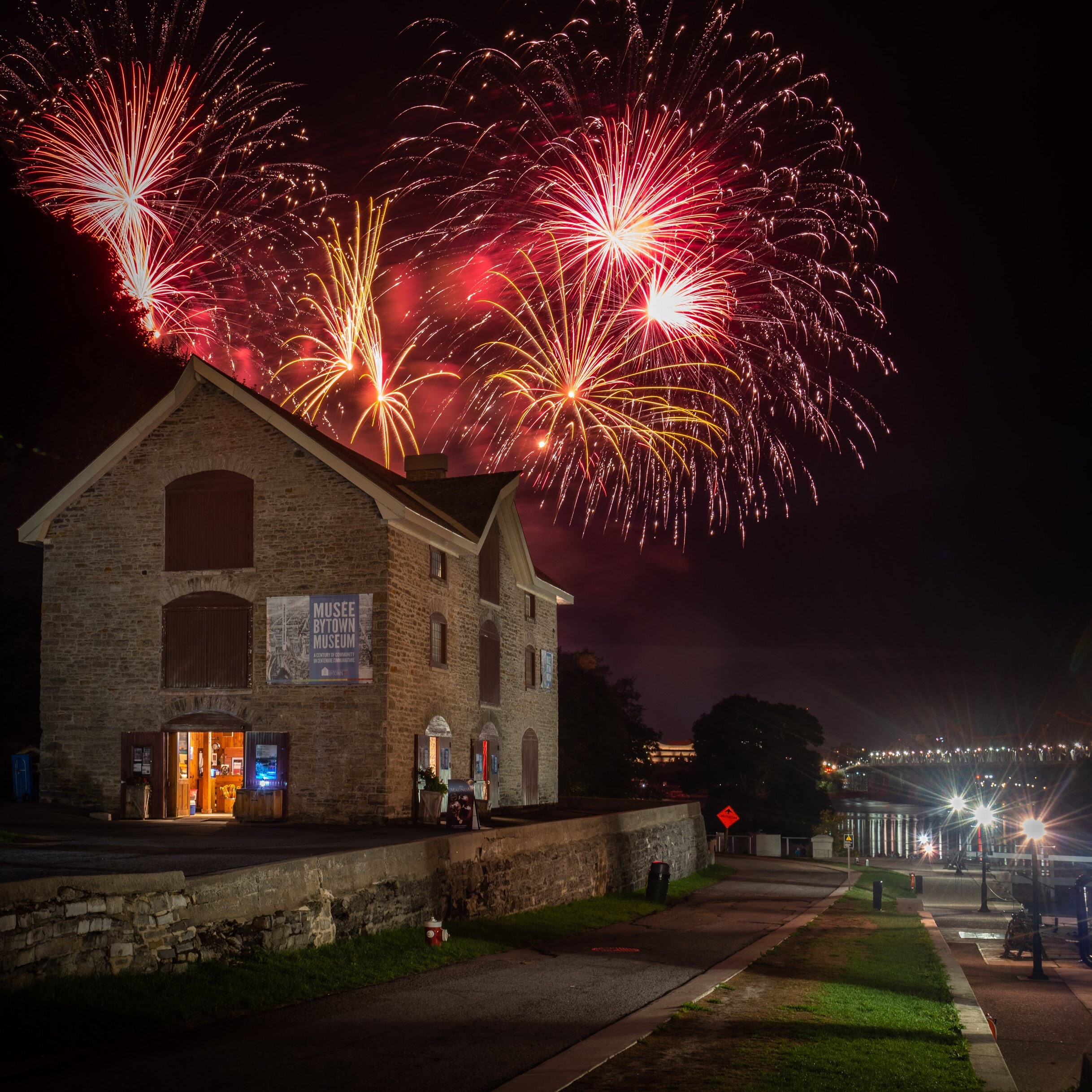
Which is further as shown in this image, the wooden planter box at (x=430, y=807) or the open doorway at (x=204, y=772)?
the open doorway at (x=204, y=772)

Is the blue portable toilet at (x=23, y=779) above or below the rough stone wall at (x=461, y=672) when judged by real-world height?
below

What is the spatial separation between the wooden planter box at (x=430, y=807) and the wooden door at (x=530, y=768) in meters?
9.57

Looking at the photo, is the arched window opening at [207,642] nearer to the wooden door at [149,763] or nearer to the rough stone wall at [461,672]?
the wooden door at [149,763]

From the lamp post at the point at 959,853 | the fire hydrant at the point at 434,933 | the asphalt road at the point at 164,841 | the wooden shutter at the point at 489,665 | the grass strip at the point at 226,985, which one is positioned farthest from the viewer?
the lamp post at the point at 959,853

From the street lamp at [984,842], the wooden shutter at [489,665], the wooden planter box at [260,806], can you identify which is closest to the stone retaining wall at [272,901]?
the wooden planter box at [260,806]

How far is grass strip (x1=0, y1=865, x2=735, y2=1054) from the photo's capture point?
9.55 metres

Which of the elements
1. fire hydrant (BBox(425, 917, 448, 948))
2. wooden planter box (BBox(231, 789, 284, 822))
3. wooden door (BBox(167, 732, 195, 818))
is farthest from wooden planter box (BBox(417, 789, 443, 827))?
fire hydrant (BBox(425, 917, 448, 948))

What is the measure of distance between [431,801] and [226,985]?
12.4m

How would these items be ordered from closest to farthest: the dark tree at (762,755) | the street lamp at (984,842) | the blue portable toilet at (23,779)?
the blue portable toilet at (23,779) < the street lamp at (984,842) < the dark tree at (762,755)

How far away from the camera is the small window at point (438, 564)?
27.1 m

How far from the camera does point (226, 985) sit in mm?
11781

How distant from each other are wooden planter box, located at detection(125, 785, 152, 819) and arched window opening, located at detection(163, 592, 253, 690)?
2224 mm

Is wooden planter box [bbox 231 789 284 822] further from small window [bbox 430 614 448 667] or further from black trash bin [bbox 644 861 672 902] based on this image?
black trash bin [bbox 644 861 672 902]

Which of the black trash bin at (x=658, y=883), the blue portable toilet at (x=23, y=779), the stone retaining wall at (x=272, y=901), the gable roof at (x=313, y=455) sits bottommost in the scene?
the black trash bin at (x=658, y=883)
